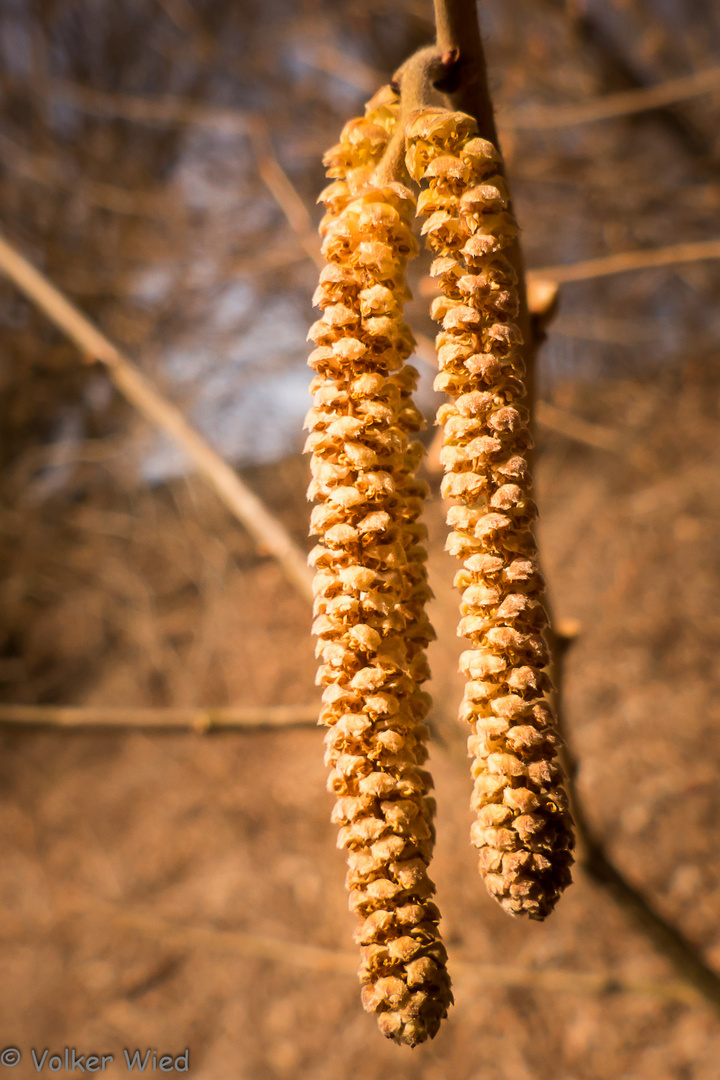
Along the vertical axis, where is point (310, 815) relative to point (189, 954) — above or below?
above

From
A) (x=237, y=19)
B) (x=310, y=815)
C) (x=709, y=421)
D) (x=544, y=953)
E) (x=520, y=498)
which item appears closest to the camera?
(x=520, y=498)

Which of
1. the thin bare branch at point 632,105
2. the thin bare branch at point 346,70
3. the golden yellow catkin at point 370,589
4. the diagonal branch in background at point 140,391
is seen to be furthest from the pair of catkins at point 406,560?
the thin bare branch at point 346,70

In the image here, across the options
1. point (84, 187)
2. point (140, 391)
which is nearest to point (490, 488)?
point (140, 391)

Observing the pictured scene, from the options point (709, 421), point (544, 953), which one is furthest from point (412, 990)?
point (709, 421)

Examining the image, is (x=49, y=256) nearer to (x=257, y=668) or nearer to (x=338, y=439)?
(x=257, y=668)

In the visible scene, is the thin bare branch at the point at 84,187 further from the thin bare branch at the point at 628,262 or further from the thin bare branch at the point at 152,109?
the thin bare branch at the point at 628,262

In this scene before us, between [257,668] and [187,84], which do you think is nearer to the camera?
[187,84]
